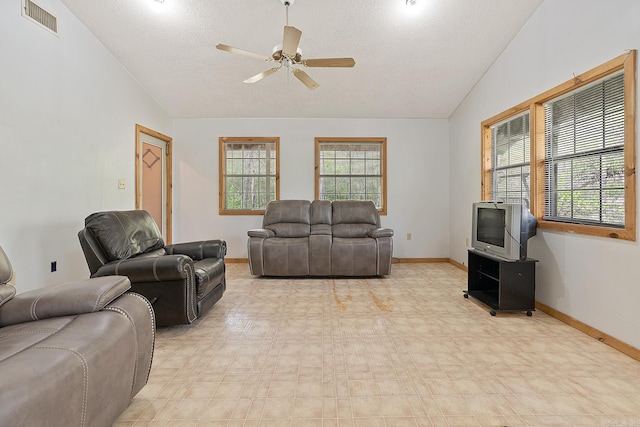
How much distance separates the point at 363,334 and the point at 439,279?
2.24 m

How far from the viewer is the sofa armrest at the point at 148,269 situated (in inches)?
97.0

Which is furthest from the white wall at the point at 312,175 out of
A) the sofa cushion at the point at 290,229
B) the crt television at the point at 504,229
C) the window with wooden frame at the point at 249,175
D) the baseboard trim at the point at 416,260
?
the crt television at the point at 504,229

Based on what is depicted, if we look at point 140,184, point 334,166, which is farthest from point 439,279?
point 140,184

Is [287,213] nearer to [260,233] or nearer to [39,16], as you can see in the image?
[260,233]

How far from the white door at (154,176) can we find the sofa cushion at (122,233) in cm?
156

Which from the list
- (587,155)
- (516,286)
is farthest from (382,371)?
(587,155)

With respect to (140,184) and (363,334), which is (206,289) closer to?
(363,334)

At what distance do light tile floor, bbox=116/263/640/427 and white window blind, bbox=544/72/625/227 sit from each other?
101cm

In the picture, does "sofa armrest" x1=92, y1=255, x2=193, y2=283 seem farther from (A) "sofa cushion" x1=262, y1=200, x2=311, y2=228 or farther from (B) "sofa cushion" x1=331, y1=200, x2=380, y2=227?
(B) "sofa cushion" x1=331, y1=200, x2=380, y2=227

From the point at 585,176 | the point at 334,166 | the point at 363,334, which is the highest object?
the point at 334,166

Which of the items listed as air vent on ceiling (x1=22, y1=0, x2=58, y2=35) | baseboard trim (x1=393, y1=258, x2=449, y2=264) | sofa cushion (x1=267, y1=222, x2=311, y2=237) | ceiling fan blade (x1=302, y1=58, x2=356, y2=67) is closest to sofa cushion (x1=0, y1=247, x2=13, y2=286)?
air vent on ceiling (x1=22, y1=0, x2=58, y2=35)

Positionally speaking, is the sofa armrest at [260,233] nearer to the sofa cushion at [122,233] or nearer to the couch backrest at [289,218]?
the couch backrest at [289,218]

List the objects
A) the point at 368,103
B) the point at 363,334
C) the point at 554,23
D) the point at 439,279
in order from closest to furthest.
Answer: the point at 363,334, the point at 554,23, the point at 439,279, the point at 368,103

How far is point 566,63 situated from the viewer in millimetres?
2898
